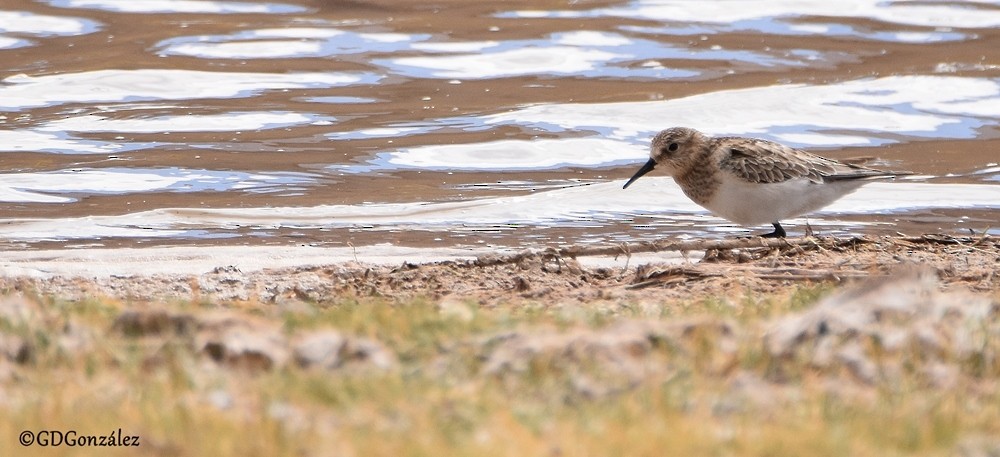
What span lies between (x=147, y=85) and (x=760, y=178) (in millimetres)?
8837

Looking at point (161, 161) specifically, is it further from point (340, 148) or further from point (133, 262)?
point (133, 262)

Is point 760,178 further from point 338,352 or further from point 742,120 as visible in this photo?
point 338,352

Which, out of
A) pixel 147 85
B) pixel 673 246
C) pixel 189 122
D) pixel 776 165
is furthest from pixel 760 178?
pixel 147 85

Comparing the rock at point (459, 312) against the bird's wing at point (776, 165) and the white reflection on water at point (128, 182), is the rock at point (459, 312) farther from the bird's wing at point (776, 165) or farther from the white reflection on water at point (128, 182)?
the white reflection on water at point (128, 182)

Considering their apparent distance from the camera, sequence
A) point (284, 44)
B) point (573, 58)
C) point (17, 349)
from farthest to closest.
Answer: point (284, 44), point (573, 58), point (17, 349)

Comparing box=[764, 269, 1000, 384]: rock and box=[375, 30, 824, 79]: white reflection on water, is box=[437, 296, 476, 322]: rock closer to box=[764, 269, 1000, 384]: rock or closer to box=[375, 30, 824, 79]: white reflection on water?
box=[764, 269, 1000, 384]: rock

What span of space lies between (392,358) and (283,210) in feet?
24.2

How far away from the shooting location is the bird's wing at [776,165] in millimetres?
10562

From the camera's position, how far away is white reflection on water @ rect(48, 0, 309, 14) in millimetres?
19750

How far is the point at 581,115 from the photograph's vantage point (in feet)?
52.1

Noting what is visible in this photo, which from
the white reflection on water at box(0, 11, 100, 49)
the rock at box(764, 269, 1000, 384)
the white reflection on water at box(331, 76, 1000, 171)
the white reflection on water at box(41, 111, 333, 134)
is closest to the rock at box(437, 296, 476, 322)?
the rock at box(764, 269, 1000, 384)

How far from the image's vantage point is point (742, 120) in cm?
1570

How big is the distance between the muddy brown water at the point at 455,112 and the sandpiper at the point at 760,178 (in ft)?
3.68

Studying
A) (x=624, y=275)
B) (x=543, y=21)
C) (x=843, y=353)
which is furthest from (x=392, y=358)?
(x=543, y=21)
